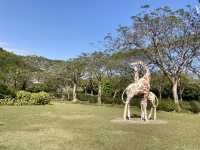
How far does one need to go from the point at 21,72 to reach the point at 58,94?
724cm

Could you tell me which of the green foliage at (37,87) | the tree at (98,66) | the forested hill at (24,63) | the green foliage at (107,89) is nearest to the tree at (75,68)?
the tree at (98,66)

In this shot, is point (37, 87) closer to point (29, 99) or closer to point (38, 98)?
point (29, 99)

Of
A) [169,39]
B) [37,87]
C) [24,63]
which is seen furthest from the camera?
[24,63]

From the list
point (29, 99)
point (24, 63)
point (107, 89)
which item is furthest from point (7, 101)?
point (24, 63)

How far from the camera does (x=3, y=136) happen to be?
11.0m

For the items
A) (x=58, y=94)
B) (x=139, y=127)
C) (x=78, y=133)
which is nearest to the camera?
(x=78, y=133)

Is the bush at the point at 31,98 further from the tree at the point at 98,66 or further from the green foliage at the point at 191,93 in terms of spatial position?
the green foliage at the point at 191,93

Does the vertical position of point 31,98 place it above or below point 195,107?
above

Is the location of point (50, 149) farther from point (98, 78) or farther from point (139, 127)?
point (98, 78)

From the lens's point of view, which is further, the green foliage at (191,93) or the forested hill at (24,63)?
the forested hill at (24,63)

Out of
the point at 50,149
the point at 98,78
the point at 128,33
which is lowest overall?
the point at 50,149

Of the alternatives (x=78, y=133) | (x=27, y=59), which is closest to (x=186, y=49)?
(x=78, y=133)

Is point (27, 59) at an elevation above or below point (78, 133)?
above

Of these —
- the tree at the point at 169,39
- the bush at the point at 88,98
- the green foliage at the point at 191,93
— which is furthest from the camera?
the green foliage at the point at 191,93
